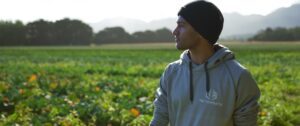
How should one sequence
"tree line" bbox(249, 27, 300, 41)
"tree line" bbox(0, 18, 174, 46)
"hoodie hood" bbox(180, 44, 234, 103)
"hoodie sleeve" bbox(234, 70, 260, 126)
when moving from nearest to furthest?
"hoodie sleeve" bbox(234, 70, 260, 126) < "hoodie hood" bbox(180, 44, 234, 103) < "tree line" bbox(0, 18, 174, 46) < "tree line" bbox(249, 27, 300, 41)

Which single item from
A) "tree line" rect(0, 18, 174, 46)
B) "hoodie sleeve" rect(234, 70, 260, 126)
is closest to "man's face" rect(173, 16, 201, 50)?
"hoodie sleeve" rect(234, 70, 260, 126)

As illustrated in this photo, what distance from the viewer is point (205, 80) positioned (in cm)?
272

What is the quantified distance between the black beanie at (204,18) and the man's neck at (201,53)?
65 millimetres

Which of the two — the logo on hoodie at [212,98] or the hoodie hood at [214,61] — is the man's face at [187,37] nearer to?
the hoodie hood at [214,61]

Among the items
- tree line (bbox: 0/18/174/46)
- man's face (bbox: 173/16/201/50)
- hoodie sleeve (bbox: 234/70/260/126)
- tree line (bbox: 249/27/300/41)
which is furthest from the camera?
tree line (bbox: 249/27/300/41)

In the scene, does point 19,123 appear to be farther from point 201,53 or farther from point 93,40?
point 93,40

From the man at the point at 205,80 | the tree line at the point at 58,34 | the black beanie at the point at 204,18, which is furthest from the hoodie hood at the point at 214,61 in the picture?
the tree line at the point at 58,34

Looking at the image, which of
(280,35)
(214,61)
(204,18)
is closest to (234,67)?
(214,61)

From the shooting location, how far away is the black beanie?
2.73 metres

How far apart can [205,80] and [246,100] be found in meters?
0.30

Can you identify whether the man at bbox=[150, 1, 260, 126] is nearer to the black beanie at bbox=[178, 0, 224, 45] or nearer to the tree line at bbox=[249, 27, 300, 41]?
the black beanie at bbox=[178, 0, 224, 45]

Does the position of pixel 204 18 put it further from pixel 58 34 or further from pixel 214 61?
pixel 58 34

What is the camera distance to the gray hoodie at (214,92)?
2.61 m

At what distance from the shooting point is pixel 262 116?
7.50 m
